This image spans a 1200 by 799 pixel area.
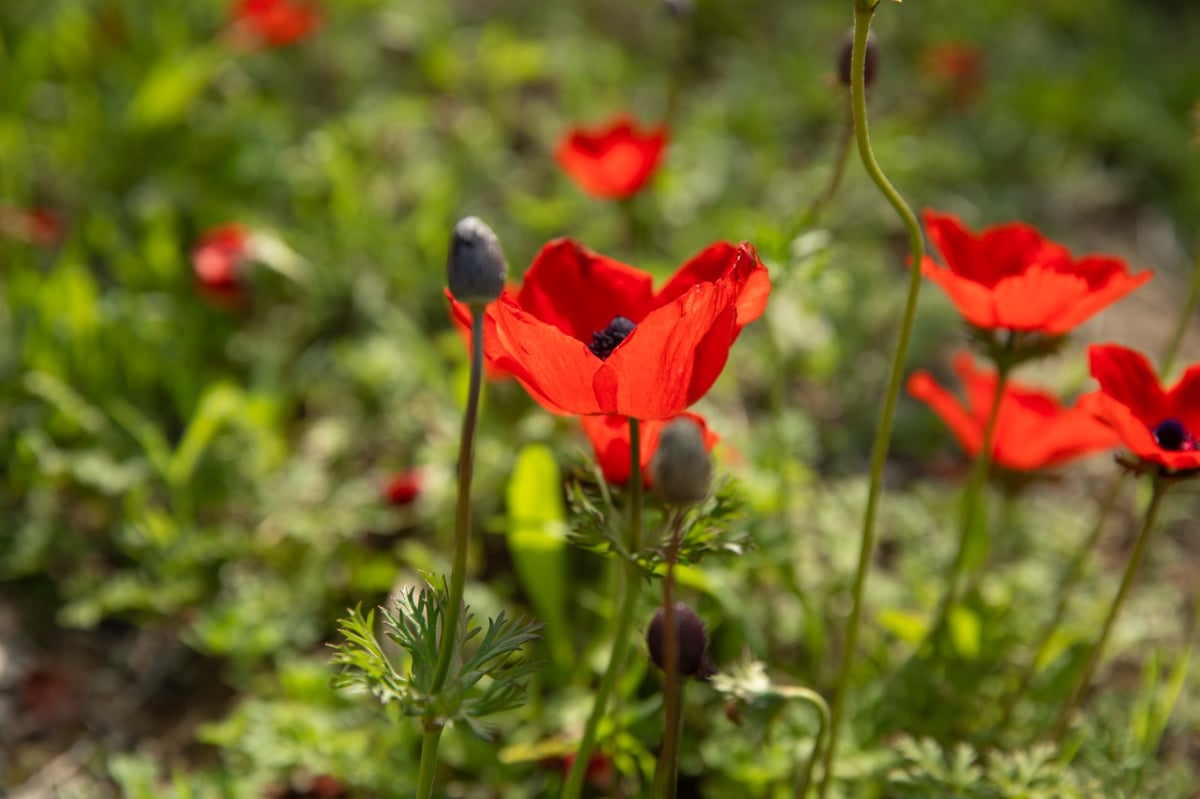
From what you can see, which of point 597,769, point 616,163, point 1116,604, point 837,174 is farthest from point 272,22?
point 1116,604

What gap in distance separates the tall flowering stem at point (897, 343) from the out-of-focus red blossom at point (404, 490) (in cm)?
90

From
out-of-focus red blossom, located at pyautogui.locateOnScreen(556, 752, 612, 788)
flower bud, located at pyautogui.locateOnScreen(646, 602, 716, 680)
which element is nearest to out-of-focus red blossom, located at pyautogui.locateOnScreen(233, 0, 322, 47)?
out-of-focus red blossom, located at pyautogui.locateOnScreen(556, 752, 612, 788)

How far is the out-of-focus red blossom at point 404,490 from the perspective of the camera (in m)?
2.06

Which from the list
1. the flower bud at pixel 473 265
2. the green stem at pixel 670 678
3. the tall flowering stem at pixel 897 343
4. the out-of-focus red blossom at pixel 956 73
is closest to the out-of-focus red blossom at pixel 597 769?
the tall flowering stem at pixel 897 343

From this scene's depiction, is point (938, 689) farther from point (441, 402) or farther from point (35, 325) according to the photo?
point (35, 325)

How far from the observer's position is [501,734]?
5.90ft

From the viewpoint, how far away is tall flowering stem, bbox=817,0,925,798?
40.7 inches

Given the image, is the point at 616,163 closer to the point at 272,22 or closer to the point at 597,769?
the point at 597,769

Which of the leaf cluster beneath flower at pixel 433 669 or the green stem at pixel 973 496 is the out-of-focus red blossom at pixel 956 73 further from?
the leaf cluster beneath flower at pixel 433 669

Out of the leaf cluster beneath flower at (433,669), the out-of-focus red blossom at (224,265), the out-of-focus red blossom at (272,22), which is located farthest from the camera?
the out-of-focus red blossom at (272,22)

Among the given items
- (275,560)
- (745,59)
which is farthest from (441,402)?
(745,59)

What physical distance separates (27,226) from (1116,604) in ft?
8.12

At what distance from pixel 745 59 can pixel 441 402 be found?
1966 mm

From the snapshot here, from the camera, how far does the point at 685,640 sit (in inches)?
45.8
